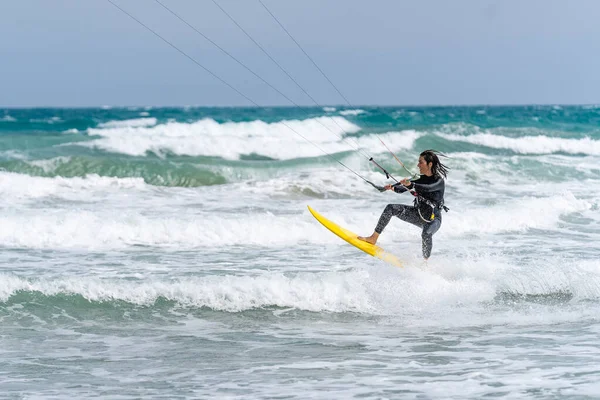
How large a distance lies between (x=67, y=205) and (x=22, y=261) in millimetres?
5751

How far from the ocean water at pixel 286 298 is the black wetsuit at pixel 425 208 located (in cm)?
58

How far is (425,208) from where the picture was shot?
9.59 meters

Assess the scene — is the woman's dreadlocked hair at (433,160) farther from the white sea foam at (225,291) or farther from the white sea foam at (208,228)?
the white sea foam at (208,228)

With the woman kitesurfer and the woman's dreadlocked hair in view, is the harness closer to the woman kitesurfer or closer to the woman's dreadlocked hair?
the woman kitesurfer

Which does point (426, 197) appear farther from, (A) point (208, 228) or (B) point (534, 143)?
(B) point (534, 143)

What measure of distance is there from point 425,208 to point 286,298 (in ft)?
6.59

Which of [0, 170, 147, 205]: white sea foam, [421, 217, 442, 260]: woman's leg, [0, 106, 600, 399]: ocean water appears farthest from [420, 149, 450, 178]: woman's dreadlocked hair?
[0, 170, 147, 205]: white sea foam

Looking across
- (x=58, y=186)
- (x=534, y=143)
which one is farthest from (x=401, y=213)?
(x=534, y=143)

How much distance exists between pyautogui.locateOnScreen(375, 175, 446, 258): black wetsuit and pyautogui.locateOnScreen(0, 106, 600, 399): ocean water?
582mm

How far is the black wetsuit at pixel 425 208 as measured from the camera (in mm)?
9414

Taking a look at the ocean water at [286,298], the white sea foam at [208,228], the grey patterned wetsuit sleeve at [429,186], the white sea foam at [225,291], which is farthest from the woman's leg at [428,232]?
the white sea foam at [208,228]

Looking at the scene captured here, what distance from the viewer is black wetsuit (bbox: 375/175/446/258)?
9.41 m

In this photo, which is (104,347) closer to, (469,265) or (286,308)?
(286,308)

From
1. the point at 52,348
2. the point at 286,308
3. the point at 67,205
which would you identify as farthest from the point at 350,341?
the point at 67,205
